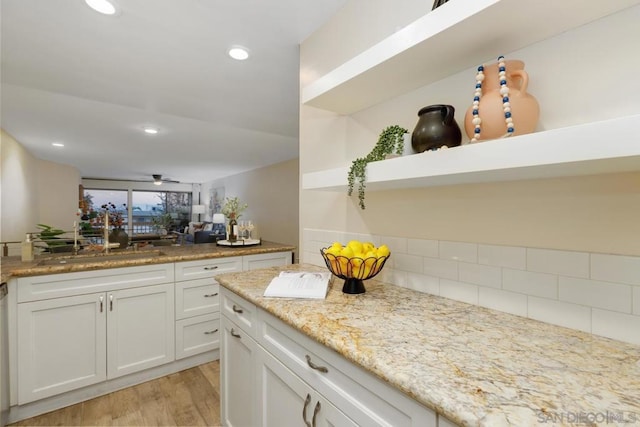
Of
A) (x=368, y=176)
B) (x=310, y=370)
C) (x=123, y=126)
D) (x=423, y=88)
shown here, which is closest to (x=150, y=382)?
(x=310, y=370)

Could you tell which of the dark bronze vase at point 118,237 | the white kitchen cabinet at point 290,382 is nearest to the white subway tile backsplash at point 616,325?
the white kitchen cabinet at point 290,382

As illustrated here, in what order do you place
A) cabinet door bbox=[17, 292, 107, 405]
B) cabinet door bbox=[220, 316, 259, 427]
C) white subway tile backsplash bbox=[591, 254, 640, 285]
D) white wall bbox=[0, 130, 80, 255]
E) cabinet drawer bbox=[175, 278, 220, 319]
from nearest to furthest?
1. white subway tile backsplash bbox=[591, 254, 640, 285]
2. cabinet door bbox=[220, 316, 259, 427]
3. cabinet door bbox=[17, 292, 107, 405]
4. cabinet drawer bbox=[175, 278, 220, 319]
5. white wall bbox=[0, 130, 80, 255]

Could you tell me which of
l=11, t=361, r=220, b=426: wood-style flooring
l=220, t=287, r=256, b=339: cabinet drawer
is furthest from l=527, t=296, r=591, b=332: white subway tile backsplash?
l=11, t=361, r=220, b=426: wood-style flooring

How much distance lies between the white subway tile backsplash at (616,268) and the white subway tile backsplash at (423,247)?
1.56 ft

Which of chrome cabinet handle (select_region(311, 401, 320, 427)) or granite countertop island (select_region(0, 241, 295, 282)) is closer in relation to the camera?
chrome cabinet handle (select_region(311, 401, 320, 427))

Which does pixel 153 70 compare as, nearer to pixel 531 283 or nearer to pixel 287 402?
pixel 287 402

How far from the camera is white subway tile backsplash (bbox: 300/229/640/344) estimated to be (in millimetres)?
743

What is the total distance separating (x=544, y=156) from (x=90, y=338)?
258cm

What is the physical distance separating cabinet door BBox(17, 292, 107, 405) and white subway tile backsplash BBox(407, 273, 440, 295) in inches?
79.0

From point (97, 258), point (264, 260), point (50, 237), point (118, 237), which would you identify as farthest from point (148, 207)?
point (264, 260)

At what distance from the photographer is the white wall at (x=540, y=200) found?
742 mm

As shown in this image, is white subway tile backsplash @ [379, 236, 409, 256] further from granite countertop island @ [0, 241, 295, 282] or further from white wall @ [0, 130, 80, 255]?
white wall @ [0, 130, 80, 255]

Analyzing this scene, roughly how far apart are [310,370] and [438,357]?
1.30ft

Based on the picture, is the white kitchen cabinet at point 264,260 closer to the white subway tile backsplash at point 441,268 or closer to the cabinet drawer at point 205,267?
the cabinet drawer at point 205,267
